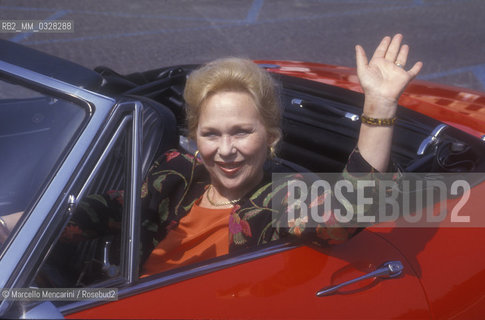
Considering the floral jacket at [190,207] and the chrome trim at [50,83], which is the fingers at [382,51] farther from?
the chrome trim at [50,83]

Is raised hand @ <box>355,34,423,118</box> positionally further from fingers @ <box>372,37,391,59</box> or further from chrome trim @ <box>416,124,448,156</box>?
chrome trim @ <box>416,124,448,156</box>

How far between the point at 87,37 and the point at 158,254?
6.31 metres

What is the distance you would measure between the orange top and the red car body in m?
0.26

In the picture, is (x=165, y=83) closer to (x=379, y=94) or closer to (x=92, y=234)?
(x=92, y=234)

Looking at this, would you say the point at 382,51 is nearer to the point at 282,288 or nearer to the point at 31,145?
the point at 282,288

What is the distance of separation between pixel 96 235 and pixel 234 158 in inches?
20.1

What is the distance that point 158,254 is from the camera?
1996 millimetres

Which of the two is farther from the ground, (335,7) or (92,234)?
(335,7)

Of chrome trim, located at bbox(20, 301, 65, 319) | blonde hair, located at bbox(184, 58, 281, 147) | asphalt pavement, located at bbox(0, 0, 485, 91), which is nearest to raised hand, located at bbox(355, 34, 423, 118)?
blonde hair, located at bbox(184, 58, 281, 147)

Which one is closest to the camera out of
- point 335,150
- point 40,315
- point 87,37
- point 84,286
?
point 40,315

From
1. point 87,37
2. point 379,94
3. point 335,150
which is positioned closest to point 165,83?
point 335,150

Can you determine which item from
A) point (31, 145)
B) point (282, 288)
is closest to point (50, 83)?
point (31, 145)

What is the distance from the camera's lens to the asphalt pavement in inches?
278

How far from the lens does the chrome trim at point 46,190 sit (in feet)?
4.65
